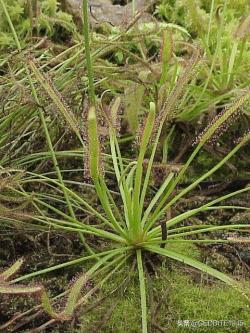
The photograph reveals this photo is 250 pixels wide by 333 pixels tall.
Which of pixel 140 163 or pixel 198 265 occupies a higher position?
pixel 140 163

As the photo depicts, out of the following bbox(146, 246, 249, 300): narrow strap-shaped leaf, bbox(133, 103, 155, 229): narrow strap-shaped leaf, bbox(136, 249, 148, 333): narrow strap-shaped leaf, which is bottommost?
bbox(136, 249, 148, 333): narrow strap-shaped leaf

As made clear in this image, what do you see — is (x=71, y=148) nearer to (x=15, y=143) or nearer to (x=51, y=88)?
(x=15, y=143)

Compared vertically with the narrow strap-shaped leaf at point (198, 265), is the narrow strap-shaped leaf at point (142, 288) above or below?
below

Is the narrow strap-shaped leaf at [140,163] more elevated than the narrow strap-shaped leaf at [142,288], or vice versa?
the narrow strap-shaped leaf at [140,163]

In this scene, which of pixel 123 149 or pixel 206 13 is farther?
pixel 206 13

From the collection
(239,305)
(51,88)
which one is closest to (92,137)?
(51,88)

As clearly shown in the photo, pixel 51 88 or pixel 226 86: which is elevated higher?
pixel 51 88

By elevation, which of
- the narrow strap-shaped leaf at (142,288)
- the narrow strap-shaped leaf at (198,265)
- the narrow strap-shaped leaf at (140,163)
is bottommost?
the narrow strap-shaped leaf at (142,288)

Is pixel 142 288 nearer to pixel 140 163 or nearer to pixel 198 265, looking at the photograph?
pixel 198 265

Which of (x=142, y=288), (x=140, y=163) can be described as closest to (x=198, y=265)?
(x=142, y=288)

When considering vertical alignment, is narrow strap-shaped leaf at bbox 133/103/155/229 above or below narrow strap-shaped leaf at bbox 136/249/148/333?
above

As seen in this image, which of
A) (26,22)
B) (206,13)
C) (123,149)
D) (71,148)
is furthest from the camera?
(206,13)
